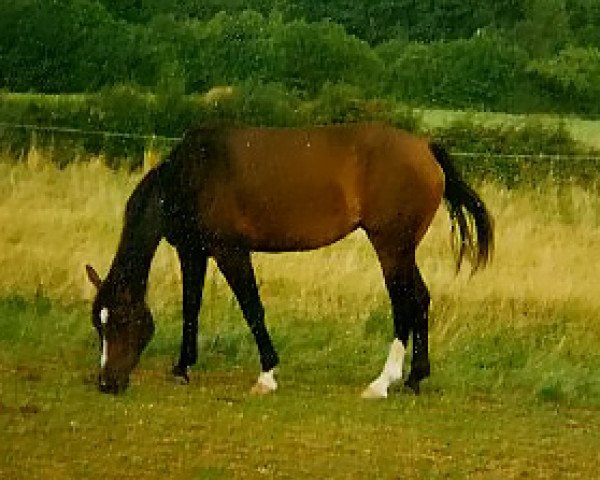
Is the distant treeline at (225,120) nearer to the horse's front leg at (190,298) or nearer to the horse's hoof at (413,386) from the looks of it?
the horse's front leg at (190,298)

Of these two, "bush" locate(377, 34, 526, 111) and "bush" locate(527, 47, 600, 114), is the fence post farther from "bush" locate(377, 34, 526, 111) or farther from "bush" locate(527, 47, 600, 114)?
"bush" locate(527, 47, 600, 114)

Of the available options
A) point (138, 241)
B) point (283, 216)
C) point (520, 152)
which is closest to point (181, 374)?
point (138, 241)

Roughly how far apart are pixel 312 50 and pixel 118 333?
1001 centimetres

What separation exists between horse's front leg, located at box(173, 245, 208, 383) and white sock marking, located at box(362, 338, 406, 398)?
1.01m

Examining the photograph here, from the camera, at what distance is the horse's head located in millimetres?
6238

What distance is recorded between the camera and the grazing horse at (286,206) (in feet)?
21.6

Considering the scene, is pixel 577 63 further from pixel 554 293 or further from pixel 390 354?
pixel 390 354

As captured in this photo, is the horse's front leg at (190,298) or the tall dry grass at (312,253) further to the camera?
the tall dry grass at (312,253)

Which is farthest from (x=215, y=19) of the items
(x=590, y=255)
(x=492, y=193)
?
(x=590, y=255)

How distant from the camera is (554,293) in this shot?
849 centimetres

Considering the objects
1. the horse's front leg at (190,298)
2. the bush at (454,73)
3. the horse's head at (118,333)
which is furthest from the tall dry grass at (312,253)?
the bush at (454,73)

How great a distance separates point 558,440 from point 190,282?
7.37 ft

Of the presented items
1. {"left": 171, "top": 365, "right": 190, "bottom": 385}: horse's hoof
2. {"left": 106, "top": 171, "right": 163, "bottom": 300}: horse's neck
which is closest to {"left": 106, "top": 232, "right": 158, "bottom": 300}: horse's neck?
{"left": 106, "top": 171, "right": 163, "bottom": 300}: horse's neck

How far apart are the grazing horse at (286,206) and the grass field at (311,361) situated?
18.6 inches
